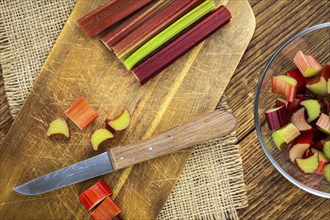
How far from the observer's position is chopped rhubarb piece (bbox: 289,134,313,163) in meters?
2.02

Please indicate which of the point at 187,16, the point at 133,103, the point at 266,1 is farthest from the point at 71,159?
the point at 266,1

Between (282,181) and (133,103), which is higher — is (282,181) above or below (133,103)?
below

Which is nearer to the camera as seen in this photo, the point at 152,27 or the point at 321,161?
the point at 321,161

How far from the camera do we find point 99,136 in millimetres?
2117

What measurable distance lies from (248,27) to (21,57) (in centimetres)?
94

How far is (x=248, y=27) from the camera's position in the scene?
2.15 m

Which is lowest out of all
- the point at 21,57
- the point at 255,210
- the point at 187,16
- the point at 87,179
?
the point at 255,210

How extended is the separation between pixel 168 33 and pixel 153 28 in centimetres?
6

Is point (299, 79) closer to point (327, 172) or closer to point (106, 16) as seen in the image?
point (327, 172)

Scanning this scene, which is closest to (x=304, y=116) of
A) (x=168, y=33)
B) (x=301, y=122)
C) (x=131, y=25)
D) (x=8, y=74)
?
(x=301, y=122)

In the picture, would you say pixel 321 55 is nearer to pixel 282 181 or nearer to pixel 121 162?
pixel 282 181

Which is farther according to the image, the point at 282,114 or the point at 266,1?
the point at 266,1

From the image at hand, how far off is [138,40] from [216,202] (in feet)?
2.43

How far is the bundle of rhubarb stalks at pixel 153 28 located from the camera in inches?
83.0
